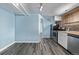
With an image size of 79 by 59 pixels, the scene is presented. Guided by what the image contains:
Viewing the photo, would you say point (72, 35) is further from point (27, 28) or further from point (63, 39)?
point (27, 28)

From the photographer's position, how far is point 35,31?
8094mm

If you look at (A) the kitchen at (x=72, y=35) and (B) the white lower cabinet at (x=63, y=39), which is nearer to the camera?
(A) the kitchen at (x=72, y=35)

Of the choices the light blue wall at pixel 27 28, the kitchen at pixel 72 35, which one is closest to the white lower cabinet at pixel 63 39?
the kitchen at pixel 72 35

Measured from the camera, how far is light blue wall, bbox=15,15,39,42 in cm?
805

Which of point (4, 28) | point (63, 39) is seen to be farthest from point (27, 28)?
point (63, 39)

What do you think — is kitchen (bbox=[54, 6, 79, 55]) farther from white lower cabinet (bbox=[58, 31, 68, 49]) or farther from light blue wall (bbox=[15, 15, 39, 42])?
light blue wall (bbox=[15, 15, 39, 42])

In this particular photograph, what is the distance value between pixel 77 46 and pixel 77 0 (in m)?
2.96

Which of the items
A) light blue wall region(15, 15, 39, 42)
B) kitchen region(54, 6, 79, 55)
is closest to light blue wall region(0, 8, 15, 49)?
light blue wall region(15, 15, 39, 42)

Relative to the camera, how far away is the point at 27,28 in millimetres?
8102

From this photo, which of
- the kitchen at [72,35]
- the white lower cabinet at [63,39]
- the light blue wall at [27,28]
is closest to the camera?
the kitchen at [72,35]

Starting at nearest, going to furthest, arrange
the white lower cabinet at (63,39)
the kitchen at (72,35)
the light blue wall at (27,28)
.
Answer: the kitchen at (72,35) < the white lower cabinet at (63,39) < the light blue wall at (27,28)

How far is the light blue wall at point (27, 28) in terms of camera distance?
805cm

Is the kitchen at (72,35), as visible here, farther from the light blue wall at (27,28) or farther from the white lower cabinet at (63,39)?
the light blue wall at (27,28)
